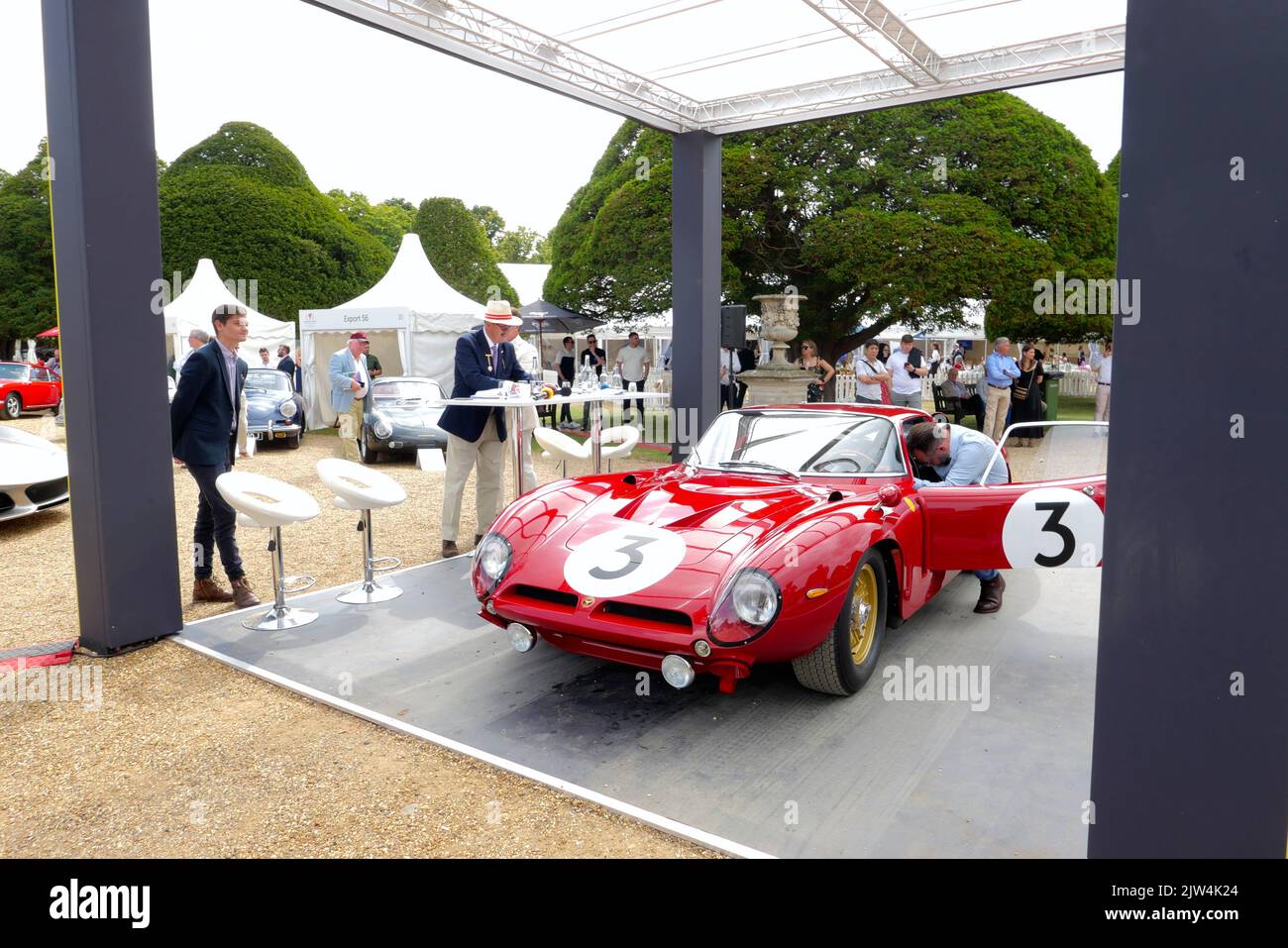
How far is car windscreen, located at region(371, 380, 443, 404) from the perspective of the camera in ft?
42.9

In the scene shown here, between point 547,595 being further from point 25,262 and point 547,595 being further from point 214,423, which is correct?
point 25,262

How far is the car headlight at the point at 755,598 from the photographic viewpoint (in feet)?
10.8

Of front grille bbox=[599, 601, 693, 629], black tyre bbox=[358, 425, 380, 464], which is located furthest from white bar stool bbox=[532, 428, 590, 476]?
black tyre bbox=[358, 425, 380, 464]

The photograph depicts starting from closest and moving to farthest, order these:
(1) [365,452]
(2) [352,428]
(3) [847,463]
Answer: (3) [847,463], (2) [352,428], (1) [365,452]

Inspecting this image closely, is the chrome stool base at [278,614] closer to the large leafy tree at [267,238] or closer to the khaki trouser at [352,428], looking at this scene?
the khaki trouser at [352,428]

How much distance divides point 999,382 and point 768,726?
11.3m

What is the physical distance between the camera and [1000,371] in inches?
530

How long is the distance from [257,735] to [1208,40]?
390cm

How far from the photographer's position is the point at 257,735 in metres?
3.69

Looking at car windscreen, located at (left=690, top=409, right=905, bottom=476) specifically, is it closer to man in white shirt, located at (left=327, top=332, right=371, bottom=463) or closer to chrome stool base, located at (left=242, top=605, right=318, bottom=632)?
chrome stool base, located at (left=242, top=605, right=318, bottom=632)

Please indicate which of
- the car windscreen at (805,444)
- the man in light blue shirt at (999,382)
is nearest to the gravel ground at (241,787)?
the car windscreen at (805,444)

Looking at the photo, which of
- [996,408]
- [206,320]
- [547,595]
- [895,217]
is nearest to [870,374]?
[996,408]

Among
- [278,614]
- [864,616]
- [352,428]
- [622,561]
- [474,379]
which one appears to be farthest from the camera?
[352,428]
